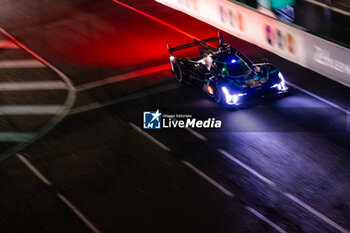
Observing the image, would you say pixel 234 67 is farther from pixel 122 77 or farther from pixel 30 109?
pixel 30 109

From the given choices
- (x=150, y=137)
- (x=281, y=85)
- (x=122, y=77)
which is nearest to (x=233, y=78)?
(x=281, y=85)

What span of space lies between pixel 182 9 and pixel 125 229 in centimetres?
1639

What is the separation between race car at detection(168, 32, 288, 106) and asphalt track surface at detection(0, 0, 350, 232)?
51 centimetres

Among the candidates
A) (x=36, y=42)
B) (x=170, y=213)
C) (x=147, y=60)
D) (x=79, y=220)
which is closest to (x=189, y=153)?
(x=170, y=213)

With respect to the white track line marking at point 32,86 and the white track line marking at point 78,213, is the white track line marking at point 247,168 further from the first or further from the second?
the white track line marking at point 32,86

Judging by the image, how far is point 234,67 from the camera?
19.0 metres

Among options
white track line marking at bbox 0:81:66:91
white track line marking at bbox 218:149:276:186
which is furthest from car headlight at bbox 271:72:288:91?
white track line marking at bbox 0:81:66:91

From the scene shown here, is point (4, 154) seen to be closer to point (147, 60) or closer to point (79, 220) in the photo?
point (79, 220)

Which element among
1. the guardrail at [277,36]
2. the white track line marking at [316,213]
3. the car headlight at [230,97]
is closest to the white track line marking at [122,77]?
the guardrail at [277,36]

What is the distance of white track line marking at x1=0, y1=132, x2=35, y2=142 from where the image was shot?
1878 centimetres

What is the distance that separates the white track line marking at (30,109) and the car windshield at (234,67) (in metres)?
6.02

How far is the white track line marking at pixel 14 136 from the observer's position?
1878cm

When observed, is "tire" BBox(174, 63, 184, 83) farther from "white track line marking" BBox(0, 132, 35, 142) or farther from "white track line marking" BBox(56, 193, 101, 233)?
"white track line marking" BBox(56, 193, 101, 233)

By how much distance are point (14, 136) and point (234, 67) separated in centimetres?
773
